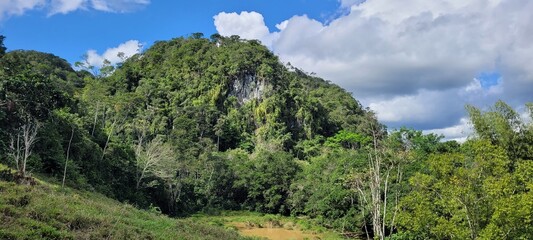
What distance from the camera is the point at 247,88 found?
80.2 meters

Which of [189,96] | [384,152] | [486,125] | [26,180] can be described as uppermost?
[189,96]

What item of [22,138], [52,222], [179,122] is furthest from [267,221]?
[52,222]

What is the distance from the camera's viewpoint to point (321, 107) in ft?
291

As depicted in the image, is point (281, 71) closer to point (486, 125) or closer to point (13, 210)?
point (486, 125)

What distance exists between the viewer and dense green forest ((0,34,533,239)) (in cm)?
1667

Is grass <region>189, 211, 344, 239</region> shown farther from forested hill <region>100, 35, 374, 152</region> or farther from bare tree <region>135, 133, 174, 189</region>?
forested hill <region>100, 35, 374, 152</region>

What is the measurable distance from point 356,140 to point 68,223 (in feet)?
217

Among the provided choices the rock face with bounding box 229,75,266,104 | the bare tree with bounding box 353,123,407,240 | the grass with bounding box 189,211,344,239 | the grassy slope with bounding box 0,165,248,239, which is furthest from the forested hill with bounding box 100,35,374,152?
the grassy slope with bounding box 0,165,248,239

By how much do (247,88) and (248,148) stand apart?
1419cm

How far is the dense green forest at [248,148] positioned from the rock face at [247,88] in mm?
211

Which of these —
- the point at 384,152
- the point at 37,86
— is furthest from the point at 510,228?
the point at 37,86

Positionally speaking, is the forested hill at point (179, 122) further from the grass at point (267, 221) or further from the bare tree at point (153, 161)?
the grass at point (267, 221)

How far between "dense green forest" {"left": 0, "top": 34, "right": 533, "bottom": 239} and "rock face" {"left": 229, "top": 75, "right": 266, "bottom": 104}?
211 mm

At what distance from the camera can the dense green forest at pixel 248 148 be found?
16.7 metres
